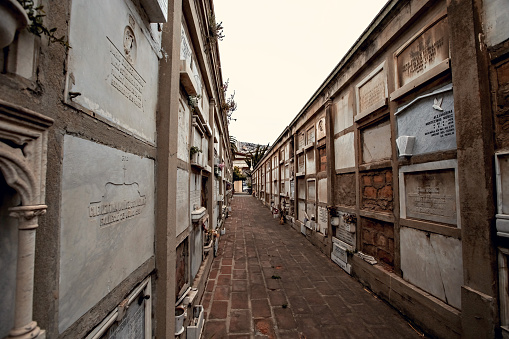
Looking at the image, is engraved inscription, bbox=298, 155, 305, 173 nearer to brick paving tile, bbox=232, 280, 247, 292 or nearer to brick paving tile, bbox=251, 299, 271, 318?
brick paving tile, bbox=232, 280, 247, 292

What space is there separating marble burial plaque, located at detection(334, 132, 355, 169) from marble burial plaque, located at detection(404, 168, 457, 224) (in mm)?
1717

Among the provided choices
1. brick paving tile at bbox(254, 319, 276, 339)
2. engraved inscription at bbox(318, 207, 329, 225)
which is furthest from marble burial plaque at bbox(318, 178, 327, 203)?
brick paving tile at bbox(254, 319, 276, 339)

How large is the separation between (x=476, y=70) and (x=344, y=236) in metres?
4.06

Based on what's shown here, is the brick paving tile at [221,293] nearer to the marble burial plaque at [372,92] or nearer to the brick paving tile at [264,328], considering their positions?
the brick paving tile at [264,328]

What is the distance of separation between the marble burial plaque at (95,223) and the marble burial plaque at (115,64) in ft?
0.90

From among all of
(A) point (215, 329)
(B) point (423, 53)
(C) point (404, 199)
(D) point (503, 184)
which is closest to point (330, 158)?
(C) point (404, 199)

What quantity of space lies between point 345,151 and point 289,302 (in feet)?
12.1

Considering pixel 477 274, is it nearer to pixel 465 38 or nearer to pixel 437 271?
pixel 437 271

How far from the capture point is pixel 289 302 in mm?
3691

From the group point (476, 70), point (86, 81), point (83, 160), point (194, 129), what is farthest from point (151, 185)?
point (476, 70)

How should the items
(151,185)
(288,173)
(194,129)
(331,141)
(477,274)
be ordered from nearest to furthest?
(151,185) < (477,274) < (194,129) < (331,141) < (288,173)

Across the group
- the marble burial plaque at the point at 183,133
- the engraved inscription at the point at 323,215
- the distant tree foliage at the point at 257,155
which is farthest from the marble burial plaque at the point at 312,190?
the distant tree foliage at the point at 257,155

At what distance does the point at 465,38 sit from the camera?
8.16ft

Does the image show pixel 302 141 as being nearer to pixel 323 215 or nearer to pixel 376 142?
pixel 323 215
